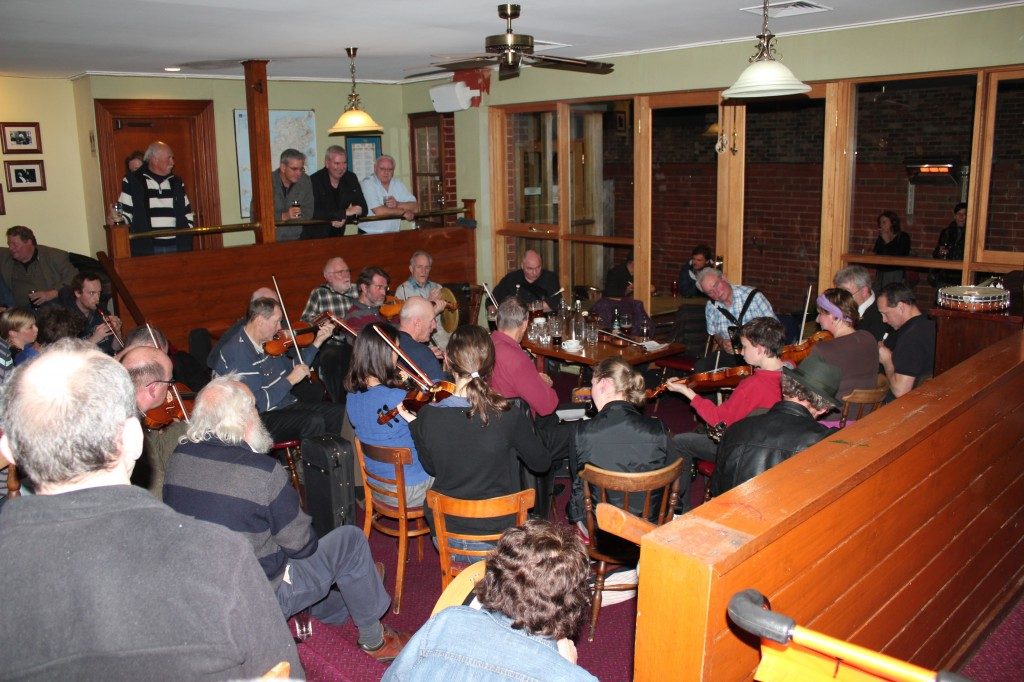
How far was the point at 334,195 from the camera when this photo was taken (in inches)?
296

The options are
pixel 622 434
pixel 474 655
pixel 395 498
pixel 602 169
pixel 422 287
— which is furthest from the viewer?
pixel 602 169

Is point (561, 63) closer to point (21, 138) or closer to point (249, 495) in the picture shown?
point (249, 495)

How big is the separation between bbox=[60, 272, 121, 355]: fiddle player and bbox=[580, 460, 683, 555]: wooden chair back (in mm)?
3540

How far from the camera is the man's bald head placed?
1.38 meters

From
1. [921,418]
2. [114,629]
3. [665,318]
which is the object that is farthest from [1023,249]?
[114,629]

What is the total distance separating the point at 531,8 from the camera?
4375 mm

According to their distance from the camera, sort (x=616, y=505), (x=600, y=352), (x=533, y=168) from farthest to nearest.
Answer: (x=533, y=168) → (x=600, y=352) → (x=616, y=505)

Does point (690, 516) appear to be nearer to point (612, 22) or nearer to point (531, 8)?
point (531, 8)

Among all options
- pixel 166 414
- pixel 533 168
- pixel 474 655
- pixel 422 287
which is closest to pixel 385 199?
pixel 533 168

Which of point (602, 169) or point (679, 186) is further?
point (679, 186)

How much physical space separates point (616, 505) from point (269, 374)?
7.42 feet

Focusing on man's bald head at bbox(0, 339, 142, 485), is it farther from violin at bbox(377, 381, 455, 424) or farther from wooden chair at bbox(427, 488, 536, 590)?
violin at bbox(377, 381, 455, 424)

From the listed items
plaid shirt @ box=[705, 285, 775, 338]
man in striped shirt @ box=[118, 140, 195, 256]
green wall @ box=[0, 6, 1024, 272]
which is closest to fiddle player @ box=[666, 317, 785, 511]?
plaid shirt @ box=[705, 285, 775, 338]

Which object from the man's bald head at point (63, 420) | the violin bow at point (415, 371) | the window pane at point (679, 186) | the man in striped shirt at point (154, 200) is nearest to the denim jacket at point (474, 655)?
the man's bald head at point (63, 420)
